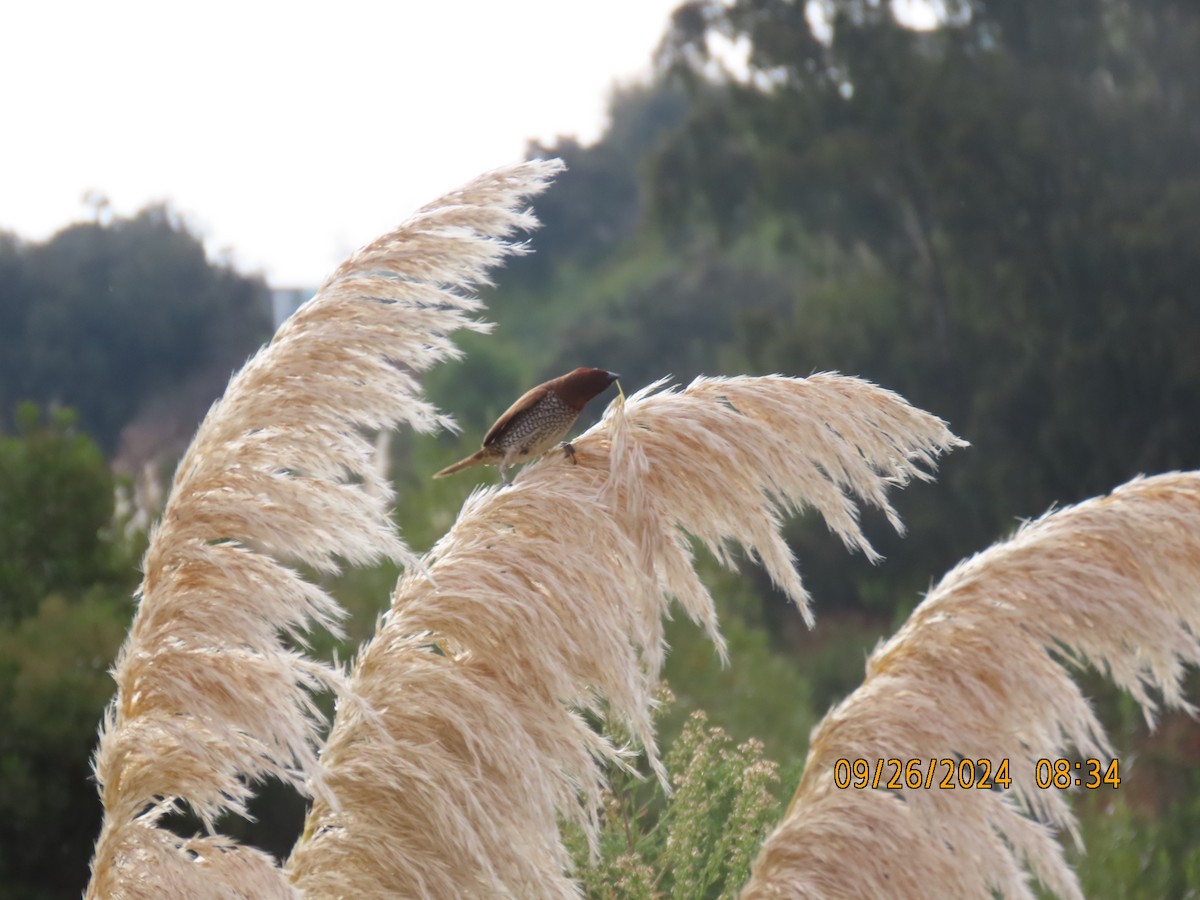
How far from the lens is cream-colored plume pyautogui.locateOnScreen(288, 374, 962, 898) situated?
2744 millimetres

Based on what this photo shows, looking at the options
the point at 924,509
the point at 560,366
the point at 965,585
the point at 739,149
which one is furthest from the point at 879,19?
the point at 965,585

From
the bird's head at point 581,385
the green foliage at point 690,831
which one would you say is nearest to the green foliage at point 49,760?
the green foliage at point 690,831

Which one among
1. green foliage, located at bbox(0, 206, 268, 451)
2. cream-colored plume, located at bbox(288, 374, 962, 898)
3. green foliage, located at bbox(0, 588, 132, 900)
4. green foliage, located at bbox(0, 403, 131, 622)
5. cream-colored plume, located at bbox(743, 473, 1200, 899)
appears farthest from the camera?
green foliage, located at bbox(0, 206, 268, 451)

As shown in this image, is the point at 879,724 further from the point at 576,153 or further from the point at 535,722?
the point at 576,153

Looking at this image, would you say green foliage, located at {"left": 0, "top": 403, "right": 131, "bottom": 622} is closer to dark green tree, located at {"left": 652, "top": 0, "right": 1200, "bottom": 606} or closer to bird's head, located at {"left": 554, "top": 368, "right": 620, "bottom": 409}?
bird's head, located at {"left": 554, "top": 368, "right": 620, "bottom": 409}

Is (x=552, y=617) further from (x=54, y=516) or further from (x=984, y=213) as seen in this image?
(x=984, y=213)

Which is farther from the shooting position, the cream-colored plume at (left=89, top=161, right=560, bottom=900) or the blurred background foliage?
the blurred background foliage

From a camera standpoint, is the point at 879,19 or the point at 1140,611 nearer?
the point at 1140,611

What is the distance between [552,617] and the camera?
2746mm

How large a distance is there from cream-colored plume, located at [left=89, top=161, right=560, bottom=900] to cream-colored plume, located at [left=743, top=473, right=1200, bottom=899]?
38.0 inches

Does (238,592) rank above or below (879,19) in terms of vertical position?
below

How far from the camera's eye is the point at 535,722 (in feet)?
9.14

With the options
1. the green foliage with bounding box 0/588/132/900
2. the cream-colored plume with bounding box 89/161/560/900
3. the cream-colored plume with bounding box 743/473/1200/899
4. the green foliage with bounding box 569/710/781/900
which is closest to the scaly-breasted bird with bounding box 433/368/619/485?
the cream-colored plume with bounding box 89/161/560/900

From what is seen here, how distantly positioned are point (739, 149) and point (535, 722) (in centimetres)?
2152
